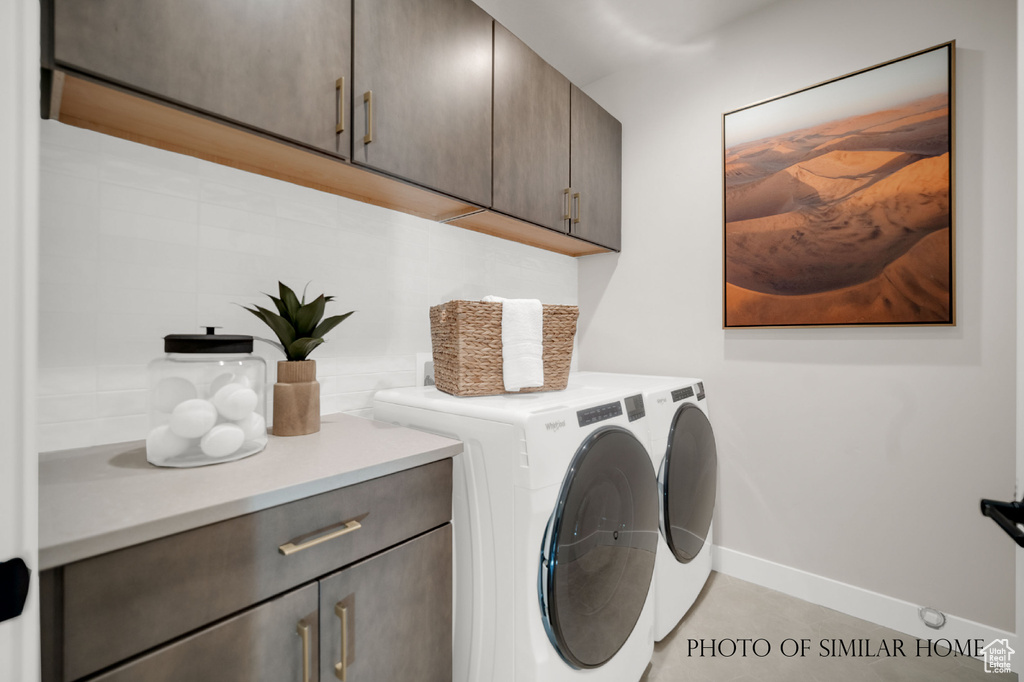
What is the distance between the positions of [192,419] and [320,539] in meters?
0.37

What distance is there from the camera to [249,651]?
2.34ft

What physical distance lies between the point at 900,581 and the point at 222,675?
7.37ft

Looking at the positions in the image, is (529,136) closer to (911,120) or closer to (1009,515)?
(911,120)

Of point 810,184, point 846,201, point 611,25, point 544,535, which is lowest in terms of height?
point 544,535

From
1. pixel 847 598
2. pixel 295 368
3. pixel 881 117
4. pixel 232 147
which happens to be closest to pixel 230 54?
pixel 232 147

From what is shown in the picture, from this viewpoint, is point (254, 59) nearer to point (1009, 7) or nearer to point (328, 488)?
point (328, 488)

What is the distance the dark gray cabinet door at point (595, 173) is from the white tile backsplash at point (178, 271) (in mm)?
810

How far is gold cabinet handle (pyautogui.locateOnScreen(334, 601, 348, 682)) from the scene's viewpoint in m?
0.82

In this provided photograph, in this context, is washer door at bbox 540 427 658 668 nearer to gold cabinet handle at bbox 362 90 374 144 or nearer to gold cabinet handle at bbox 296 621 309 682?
gold cabinet handle at bbox 296 621 309 682

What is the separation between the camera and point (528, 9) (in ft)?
6.16

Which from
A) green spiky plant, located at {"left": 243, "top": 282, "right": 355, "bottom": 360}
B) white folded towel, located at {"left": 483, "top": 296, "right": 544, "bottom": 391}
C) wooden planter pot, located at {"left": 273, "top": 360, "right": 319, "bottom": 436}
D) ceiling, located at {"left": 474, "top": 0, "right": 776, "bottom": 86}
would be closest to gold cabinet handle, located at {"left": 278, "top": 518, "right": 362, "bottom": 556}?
wooden planter pot, located at {"left": 273, "top": 360, "right": 319, "bottom": 436}

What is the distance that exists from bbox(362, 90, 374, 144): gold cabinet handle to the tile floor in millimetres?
1907

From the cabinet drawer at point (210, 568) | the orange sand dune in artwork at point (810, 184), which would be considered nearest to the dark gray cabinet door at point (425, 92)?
the cabinet drawer at point (210, 568)

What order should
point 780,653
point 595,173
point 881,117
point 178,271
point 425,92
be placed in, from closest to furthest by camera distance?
1. point 178,271
2. point 425,92
3. point 780,653
4. point 881,117
5. point 595,173
